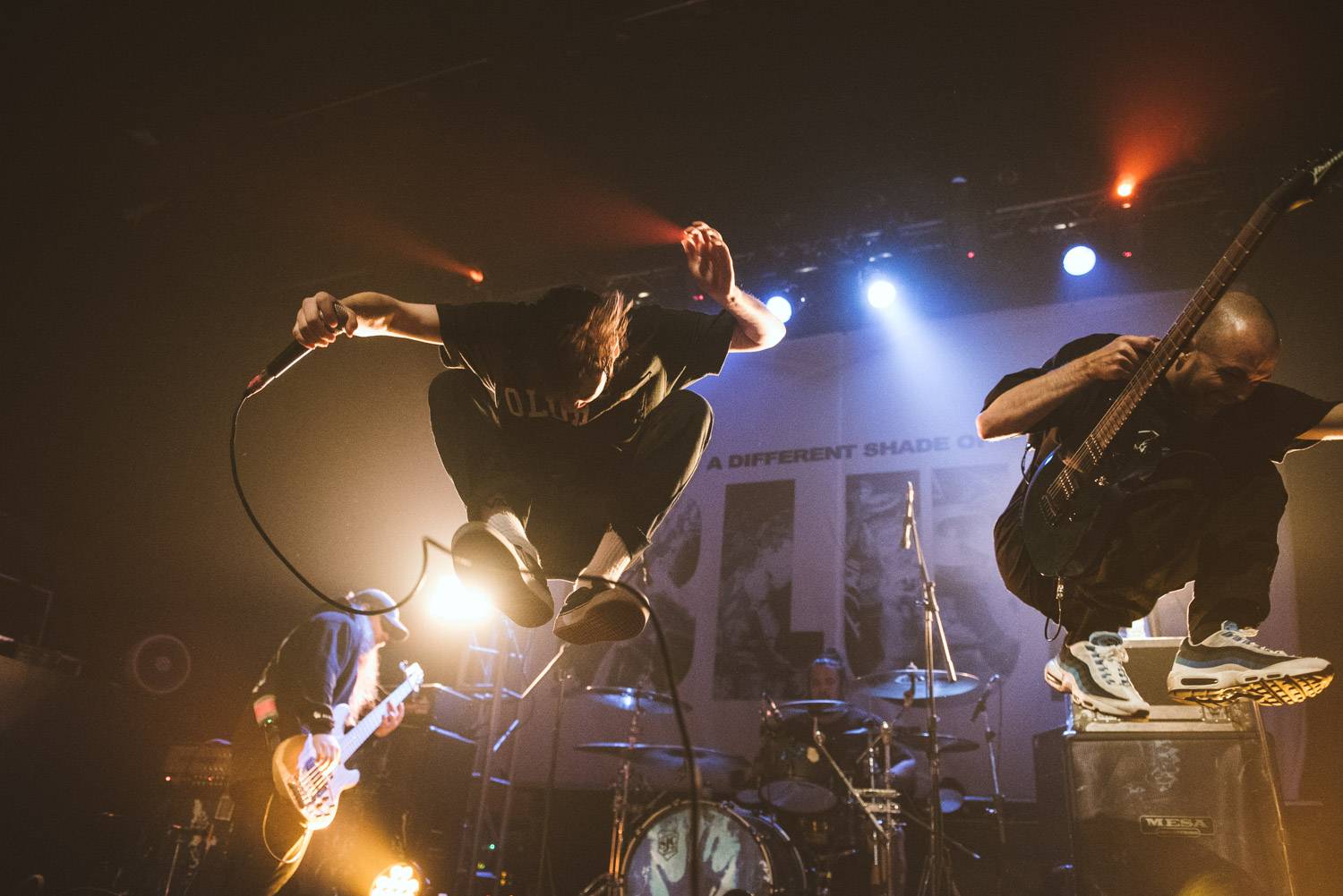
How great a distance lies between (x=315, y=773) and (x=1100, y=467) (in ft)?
16.5

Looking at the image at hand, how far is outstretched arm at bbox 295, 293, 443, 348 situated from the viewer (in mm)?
2770

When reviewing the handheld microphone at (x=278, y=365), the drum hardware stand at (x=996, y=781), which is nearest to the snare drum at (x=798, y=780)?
the drum hardware stand at (x=996, y=781)

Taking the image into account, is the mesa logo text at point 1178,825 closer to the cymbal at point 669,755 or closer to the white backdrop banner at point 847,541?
the white backdrop banner at point 847,541

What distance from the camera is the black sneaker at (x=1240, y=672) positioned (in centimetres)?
254

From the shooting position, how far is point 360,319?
294cm

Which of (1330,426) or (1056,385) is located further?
(1056,385)

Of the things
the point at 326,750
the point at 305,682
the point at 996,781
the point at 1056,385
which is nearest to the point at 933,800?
the point at 996,781

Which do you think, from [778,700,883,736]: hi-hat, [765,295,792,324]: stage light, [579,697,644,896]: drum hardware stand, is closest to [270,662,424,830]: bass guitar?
[579,697,644,896]: drum hardware stand

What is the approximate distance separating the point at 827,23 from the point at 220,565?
6909 mm

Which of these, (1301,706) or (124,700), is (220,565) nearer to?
(124,700)

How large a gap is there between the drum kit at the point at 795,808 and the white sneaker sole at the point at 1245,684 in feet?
9.78

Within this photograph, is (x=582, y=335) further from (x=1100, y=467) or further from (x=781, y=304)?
(x=781, y=304)

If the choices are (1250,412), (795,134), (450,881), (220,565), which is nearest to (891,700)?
(450,881)

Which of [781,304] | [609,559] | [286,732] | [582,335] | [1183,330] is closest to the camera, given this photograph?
[1183,330]
